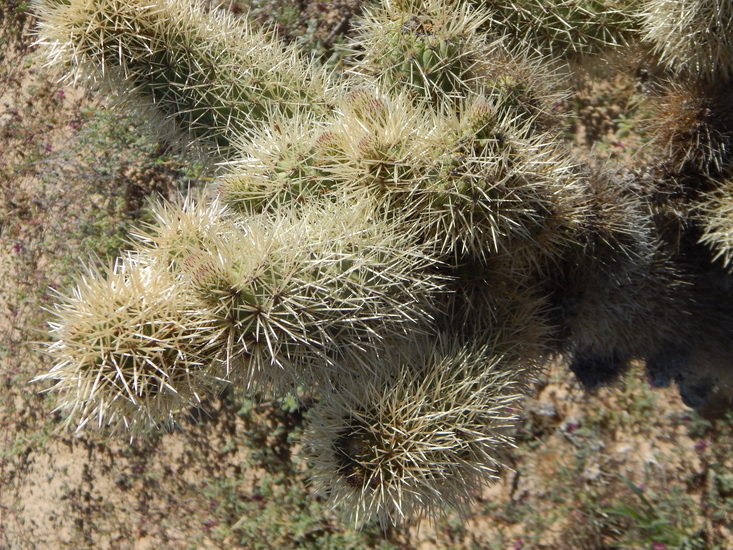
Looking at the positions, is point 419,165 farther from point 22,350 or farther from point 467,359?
point 22,350

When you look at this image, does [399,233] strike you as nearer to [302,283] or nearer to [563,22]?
[302,283]

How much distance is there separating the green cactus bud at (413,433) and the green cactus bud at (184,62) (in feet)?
3.71

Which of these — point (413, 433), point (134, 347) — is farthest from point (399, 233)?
point (134, 347)

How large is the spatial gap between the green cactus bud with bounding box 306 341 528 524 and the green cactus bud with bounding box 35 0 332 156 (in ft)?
3.71

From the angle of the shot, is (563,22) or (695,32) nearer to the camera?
(695,32)

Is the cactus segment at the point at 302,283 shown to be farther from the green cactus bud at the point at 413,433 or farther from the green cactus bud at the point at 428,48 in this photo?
→ the green cactus bud at the point at 428,48

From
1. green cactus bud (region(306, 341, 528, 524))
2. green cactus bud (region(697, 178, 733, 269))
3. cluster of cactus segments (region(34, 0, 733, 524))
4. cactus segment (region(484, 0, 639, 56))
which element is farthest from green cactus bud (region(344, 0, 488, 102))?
green cactus bud (region(697, 178, 733, 269))

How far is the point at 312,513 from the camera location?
4039 mm

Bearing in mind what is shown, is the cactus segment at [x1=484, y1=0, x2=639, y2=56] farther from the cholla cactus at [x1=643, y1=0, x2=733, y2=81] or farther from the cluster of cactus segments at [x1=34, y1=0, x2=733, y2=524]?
the cholla cactus at [x1=643, y1=0, x2=733, y2=81]

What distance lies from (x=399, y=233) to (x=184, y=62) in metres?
1.13

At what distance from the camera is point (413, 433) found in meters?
1.79

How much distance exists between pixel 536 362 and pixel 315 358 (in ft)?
3.82

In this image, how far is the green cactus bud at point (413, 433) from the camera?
1782 millimetres

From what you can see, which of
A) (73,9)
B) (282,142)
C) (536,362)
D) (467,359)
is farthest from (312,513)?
(73,9)
